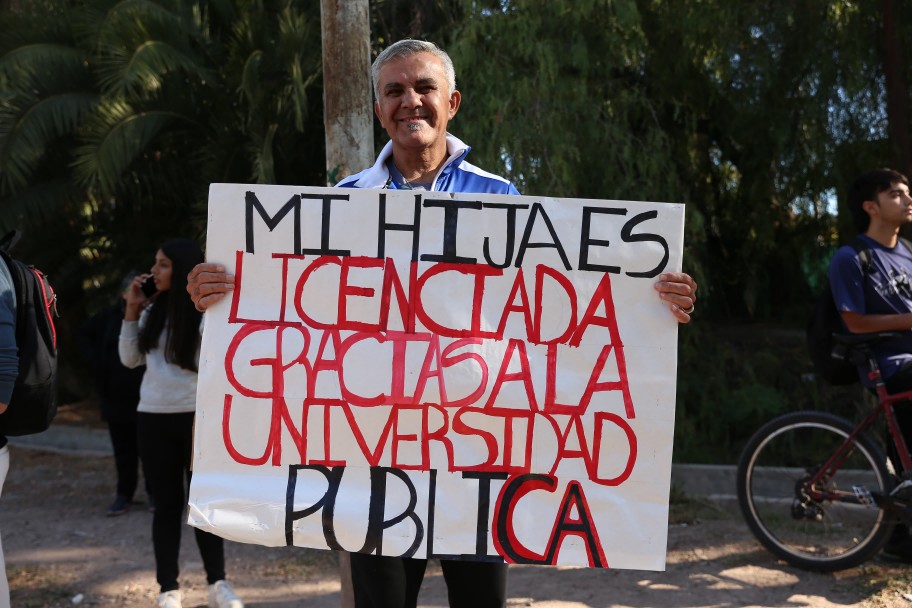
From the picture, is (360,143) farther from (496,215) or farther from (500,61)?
(500,61)

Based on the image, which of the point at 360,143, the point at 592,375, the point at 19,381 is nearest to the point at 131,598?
the point at 19,381

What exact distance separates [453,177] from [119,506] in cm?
508

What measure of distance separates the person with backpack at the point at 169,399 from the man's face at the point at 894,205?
332cm

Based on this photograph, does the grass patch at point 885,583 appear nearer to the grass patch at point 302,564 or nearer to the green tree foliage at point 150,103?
the grass patch at point 302,564

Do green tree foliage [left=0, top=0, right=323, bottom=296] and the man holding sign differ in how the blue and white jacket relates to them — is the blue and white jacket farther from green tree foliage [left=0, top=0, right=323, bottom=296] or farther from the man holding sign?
green tree foliage [left=0, top=0, right=323, bottom=296]

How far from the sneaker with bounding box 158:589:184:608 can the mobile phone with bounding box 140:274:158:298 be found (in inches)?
56.1

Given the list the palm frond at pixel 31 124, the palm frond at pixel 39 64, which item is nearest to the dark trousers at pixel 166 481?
the palm frond at pixel 31 124

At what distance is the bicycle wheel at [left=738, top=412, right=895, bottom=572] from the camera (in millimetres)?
4988

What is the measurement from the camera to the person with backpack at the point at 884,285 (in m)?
4.94

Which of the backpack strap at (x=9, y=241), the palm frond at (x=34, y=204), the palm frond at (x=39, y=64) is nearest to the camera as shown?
the backpack strap at (x=9, y=241)

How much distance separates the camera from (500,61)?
22.7 feet

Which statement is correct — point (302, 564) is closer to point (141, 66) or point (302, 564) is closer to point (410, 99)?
point (410, 99)

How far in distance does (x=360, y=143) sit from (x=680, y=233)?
157cm

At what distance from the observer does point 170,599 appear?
4.73 m
